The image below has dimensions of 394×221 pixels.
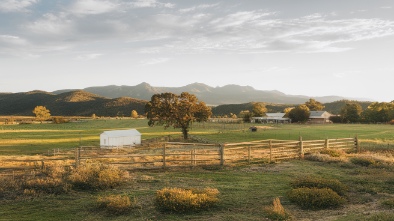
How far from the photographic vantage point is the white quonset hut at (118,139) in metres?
47.4

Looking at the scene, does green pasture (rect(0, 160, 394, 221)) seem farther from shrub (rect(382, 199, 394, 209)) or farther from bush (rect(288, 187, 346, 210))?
bush (rect(288, 187, 346, 210))

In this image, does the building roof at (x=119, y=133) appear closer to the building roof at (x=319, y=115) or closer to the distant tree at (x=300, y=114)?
the distant tree at (x=300, y=114)

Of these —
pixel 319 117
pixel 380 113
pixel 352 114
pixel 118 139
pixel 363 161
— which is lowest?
pixel 118 139

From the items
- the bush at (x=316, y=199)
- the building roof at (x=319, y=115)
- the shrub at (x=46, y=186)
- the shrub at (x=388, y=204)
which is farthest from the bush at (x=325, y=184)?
the building roof at (x=319, y=115)

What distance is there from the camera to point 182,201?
10.0 metres

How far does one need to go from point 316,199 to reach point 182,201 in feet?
15.2

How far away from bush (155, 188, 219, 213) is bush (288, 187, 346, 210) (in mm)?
2934

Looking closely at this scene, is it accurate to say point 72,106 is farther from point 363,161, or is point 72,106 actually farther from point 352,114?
point 363,161

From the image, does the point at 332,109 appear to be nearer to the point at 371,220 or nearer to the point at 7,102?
the point at 371,220

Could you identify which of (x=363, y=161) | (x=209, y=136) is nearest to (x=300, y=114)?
(x=209, y=136)

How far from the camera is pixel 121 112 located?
16700cm

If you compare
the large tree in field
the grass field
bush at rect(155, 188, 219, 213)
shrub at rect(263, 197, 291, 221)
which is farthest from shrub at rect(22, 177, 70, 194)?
the large tree in field

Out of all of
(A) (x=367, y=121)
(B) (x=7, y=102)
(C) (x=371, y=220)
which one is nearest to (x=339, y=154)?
(C) (x=371, y=220)

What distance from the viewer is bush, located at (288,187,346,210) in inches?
417
